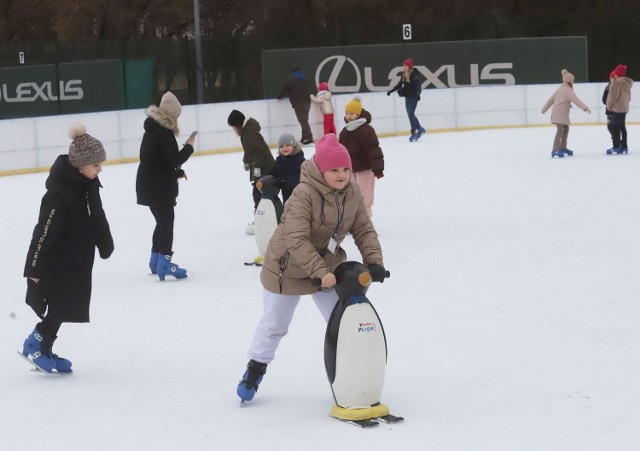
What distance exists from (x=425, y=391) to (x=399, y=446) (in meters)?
0.94

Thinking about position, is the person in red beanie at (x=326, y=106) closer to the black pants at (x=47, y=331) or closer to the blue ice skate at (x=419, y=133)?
the blue ice skate at (x=419, y=133)

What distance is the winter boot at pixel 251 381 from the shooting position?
5.97m

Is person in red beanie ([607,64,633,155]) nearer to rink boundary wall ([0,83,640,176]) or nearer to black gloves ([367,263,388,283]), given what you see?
rink boundary wall ([0,83,640,176])

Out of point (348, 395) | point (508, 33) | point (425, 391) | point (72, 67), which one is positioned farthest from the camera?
point (508, 33)

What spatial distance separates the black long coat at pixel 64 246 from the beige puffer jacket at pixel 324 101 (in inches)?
610

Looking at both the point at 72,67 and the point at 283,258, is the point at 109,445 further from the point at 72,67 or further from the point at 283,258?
the point at 72,67

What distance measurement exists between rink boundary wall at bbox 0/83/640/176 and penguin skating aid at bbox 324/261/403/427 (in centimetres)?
1376

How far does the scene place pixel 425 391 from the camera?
6211 mm

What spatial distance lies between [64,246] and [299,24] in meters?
31.3

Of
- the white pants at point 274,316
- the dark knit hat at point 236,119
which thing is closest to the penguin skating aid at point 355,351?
the white pants at point 274,316

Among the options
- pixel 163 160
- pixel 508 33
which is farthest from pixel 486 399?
pixel 508 33

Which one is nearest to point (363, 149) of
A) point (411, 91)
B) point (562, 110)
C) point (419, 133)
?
point (562, 110)

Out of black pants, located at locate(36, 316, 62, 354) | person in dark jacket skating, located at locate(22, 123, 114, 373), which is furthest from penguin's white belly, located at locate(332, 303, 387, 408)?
black pants, located at locate(36, 316, 62, 354)

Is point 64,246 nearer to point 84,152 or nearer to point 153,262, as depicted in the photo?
point 84,152
